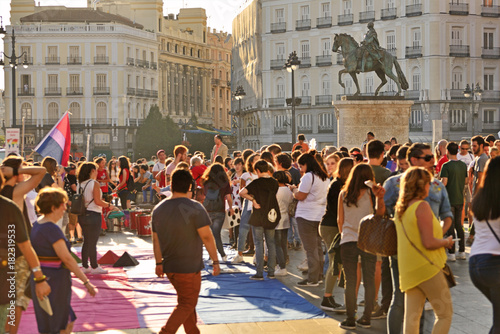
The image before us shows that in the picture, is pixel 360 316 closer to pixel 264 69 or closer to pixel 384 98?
pixel 384 98

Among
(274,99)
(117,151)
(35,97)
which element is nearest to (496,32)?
(274,99)

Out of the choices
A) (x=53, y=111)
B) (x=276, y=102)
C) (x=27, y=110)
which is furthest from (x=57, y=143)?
(x=27, y=110)

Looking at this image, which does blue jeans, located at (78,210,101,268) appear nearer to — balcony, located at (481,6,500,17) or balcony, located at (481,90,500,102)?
balcony, located at (481,90,500,102)

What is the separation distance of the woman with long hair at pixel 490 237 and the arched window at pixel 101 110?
3265 inches

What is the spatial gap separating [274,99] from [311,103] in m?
3.72

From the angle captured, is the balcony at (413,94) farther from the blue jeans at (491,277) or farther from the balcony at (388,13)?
the blue jeans at (491,277)

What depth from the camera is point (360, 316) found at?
9914mm

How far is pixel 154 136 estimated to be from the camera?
83000 millimetres

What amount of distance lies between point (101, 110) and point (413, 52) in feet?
114

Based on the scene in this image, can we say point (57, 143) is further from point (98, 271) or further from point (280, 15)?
point (280, 15)

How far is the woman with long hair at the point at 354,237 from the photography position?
9.01 m

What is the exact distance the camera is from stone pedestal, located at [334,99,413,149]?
27375 mm

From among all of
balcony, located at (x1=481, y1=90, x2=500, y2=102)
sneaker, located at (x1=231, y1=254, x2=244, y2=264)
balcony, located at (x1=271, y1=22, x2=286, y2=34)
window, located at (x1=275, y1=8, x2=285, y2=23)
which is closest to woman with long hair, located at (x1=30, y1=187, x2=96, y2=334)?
sneaker, located at (x1=231, y1=254, x2=244, y2=264)

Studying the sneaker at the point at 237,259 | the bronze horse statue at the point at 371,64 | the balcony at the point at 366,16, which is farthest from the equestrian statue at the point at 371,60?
the balcony at the point at 366,16
